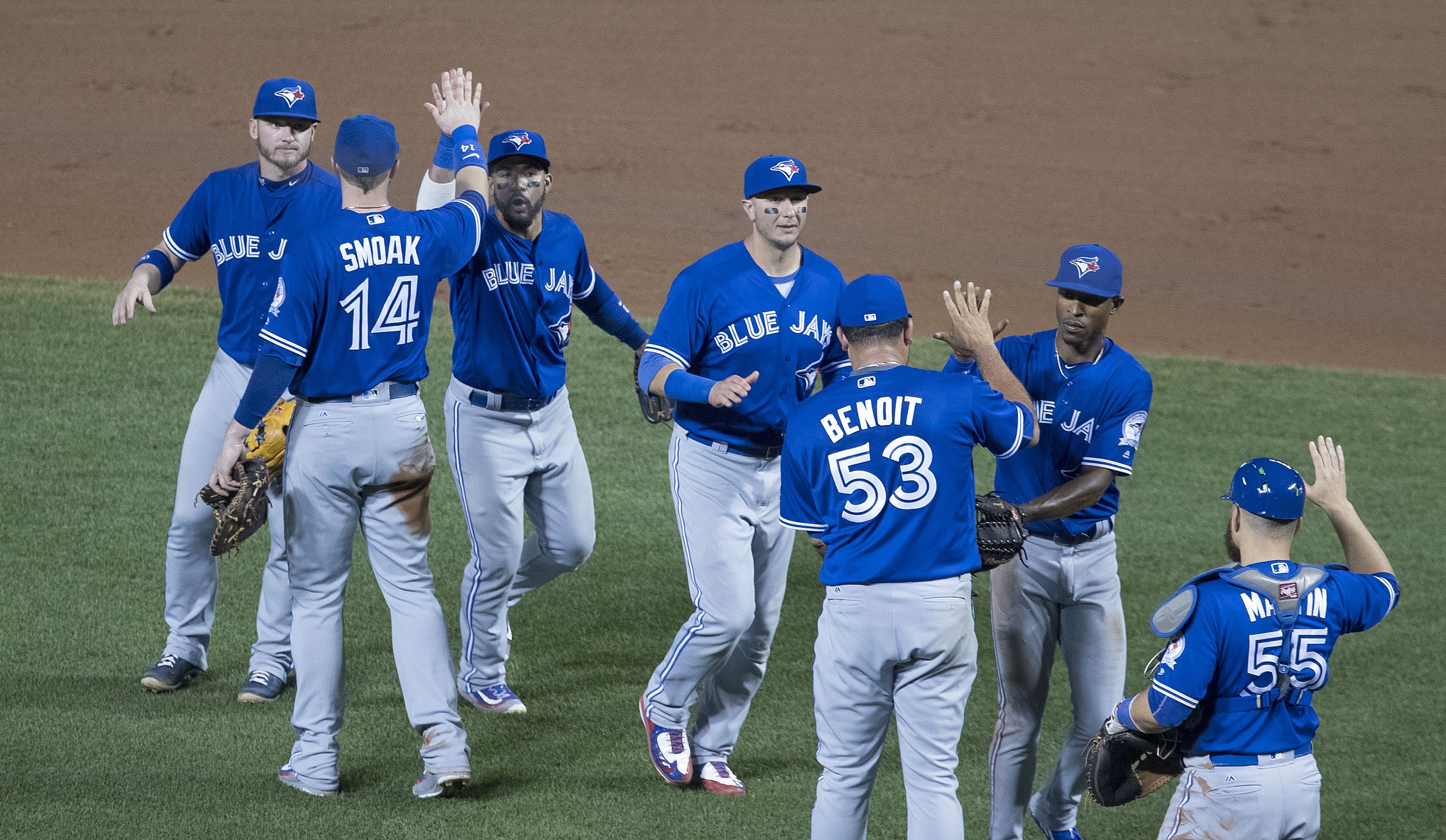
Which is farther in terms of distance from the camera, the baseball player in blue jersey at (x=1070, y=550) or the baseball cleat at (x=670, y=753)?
the baseball cleat at (x=670, y=753)

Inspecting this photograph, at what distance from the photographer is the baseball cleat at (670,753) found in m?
4.74

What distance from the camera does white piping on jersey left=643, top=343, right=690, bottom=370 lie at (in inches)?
181

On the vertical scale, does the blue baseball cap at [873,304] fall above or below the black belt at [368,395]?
above

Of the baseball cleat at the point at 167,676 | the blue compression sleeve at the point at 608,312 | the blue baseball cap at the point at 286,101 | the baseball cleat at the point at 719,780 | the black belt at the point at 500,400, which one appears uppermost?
the blue baseball cap at the point at 286,101

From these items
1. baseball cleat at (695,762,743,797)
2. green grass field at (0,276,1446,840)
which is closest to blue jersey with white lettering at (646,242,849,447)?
baseball cleat at (695,762,743,797)

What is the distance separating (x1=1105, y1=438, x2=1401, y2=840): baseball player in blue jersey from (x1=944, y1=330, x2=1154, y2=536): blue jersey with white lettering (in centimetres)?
90

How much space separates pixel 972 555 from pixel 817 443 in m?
0.51

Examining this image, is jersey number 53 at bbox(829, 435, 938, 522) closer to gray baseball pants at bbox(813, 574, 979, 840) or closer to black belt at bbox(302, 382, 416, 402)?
gray baseball pants at bbox(813, 574, 979, 840)

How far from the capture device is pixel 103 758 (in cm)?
469

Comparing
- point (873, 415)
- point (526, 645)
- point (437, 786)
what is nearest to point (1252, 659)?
point (873, 415)

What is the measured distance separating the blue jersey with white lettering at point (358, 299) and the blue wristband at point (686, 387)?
79cm

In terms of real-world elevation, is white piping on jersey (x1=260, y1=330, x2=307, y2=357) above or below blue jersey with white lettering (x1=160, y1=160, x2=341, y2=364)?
below

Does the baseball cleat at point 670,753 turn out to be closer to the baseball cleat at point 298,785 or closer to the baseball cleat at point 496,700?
the baseball cleat at point 496,700

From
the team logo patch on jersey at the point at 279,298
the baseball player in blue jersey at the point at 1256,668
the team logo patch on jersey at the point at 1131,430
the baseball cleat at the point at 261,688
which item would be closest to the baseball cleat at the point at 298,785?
the baseball cleat at the point at 261,688
